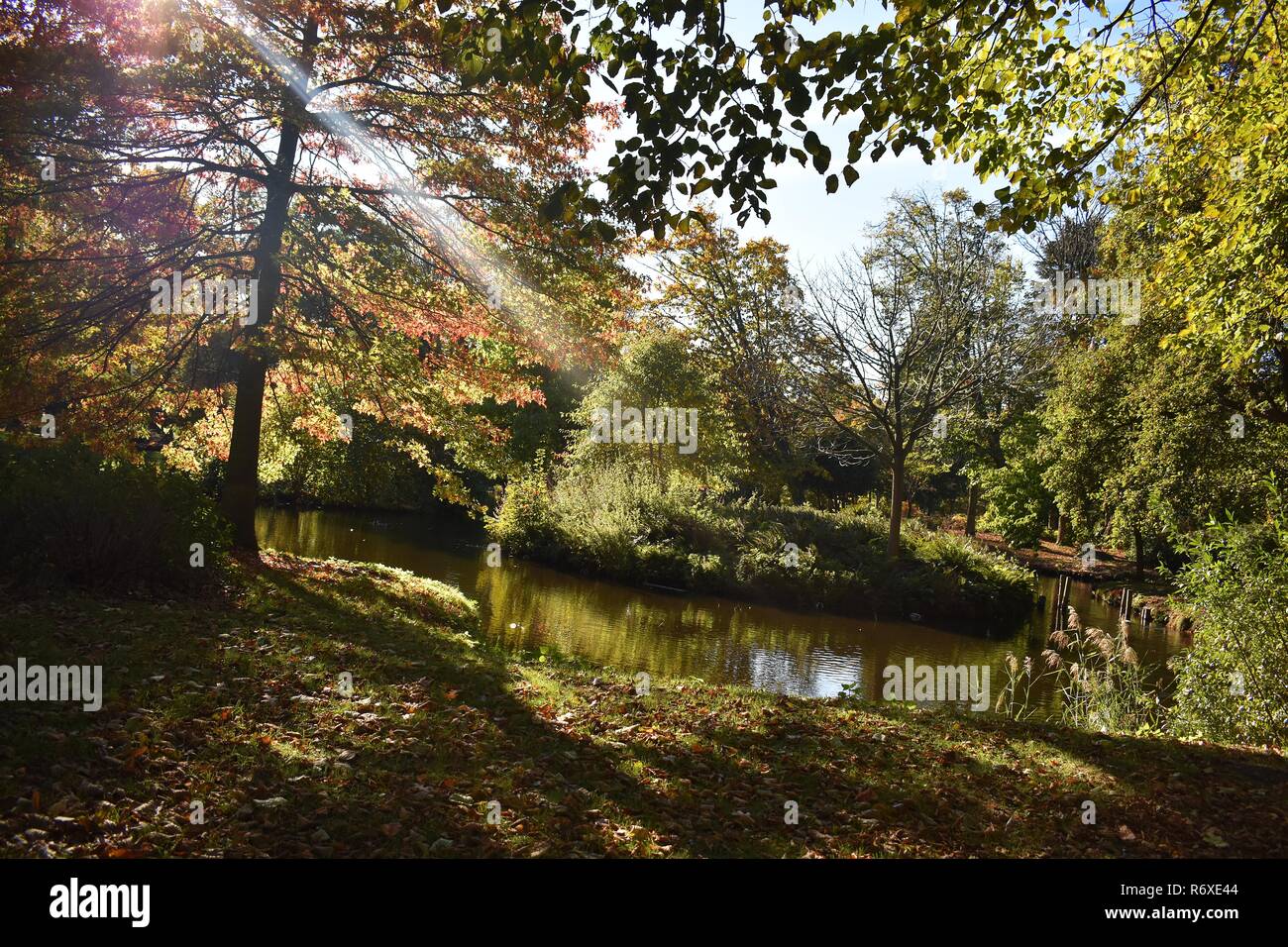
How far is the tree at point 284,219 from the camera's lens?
858 centimetres

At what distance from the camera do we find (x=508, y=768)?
5031mm

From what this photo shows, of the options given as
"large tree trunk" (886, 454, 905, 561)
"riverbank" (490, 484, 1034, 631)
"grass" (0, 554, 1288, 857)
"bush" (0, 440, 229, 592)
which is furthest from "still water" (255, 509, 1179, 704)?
"bush" (0, 440, 229, 592)

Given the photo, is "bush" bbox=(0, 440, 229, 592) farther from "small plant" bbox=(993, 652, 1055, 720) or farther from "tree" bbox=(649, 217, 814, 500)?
"tree" bbox=(649, 217, 814, 500)

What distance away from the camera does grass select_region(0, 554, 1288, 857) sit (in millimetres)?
4027

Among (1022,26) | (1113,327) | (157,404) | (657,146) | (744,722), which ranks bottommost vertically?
→ (744,722)

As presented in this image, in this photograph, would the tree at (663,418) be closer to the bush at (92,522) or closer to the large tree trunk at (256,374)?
the large tree trunk at (256,374)

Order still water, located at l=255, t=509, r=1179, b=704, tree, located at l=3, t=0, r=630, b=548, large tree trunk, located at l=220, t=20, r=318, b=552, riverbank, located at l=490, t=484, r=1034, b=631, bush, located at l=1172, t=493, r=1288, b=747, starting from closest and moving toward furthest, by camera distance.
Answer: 1. bush, located at l=1172, t=493, r=1288, b=747
2. tree, located at l=3, t=0, r=630, b=548
3. large tree trunk, located at l=220, t=20, r=318, b=552
4. still water, located at l=255, t=509, r=1179, b=704
5. riverbank, located at l=490, t=484, r=1034, b=631

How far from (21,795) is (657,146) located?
451 cm

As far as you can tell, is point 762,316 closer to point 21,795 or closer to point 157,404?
point 157,404

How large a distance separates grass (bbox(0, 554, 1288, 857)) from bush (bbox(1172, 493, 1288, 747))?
1.86 metres

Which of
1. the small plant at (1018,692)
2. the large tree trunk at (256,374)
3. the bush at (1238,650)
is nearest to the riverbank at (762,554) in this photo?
the small plant at (1018,692)
